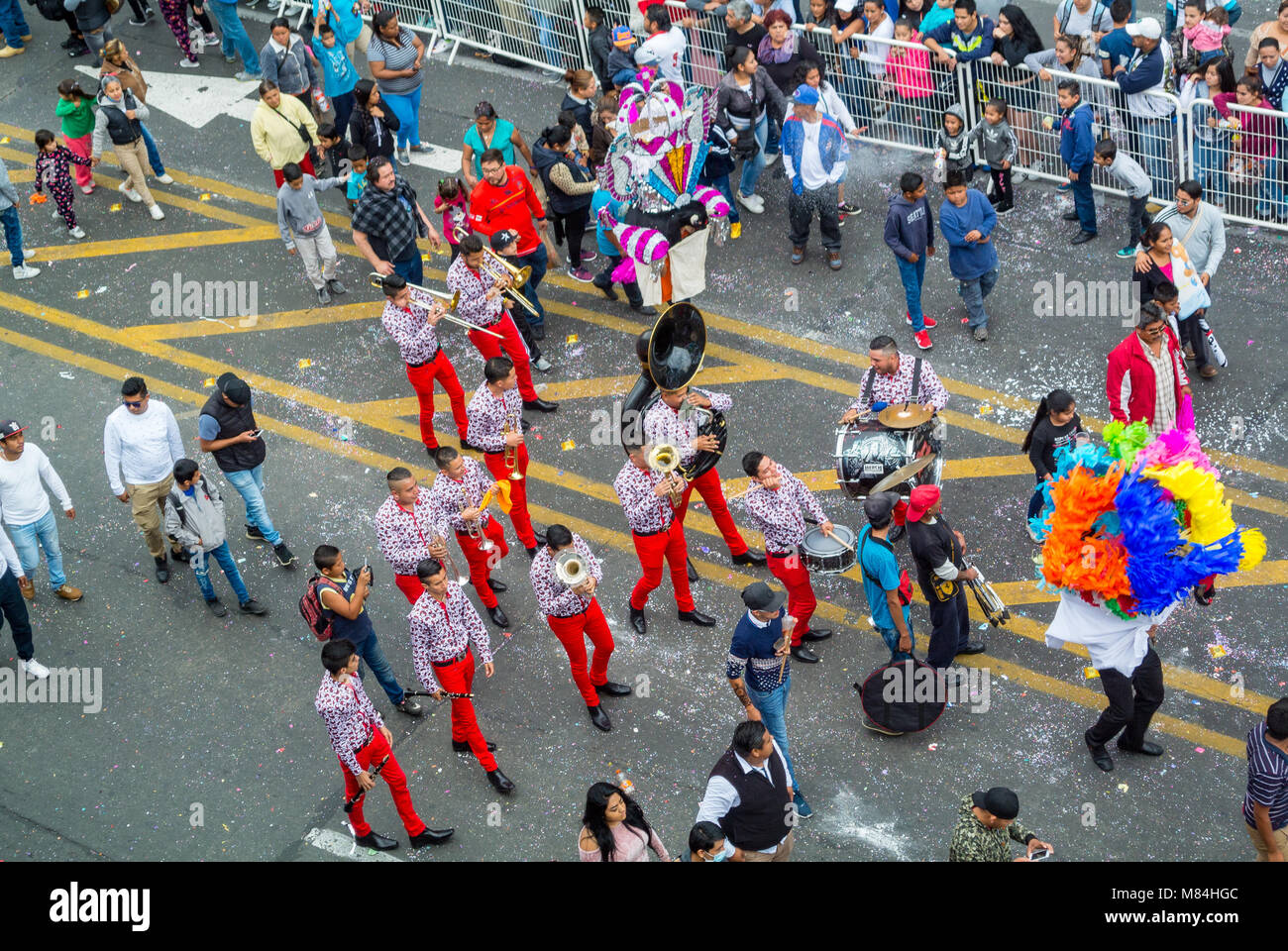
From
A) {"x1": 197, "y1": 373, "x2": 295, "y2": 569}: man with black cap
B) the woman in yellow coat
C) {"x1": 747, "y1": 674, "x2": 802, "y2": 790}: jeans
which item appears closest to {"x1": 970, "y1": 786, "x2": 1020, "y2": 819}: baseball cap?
{"x1": 747, "y1": 674, "x2": 802, "y2": 790}: jeans

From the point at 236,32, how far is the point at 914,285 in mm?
8313

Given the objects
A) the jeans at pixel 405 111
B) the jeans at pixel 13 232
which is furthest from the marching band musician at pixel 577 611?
the jeans at pixel 13 232

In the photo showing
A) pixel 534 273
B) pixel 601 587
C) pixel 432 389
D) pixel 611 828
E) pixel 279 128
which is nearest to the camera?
pixel 611 828

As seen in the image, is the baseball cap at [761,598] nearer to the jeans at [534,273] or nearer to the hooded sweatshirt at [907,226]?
the hooded sweatshirt at [907,226]

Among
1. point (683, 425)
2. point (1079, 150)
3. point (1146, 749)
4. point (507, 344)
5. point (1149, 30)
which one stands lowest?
point (1146, 749)

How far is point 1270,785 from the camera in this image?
8031mm

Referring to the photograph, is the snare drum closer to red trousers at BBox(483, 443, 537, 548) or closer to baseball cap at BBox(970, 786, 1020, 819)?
red trousers at BBox(483, 443, 537, 548)

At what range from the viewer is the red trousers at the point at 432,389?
1176cm

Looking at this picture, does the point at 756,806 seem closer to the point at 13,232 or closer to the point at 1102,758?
the point at 1102,758

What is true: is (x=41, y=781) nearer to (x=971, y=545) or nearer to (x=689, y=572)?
(x=689, y=572)

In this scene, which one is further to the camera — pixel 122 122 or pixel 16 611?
pixel 122 122

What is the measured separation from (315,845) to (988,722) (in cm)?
431

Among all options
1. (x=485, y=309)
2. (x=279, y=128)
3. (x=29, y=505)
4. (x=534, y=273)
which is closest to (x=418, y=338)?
(x=485, y=309)

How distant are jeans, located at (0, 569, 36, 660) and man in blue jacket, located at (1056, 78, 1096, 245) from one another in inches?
356
